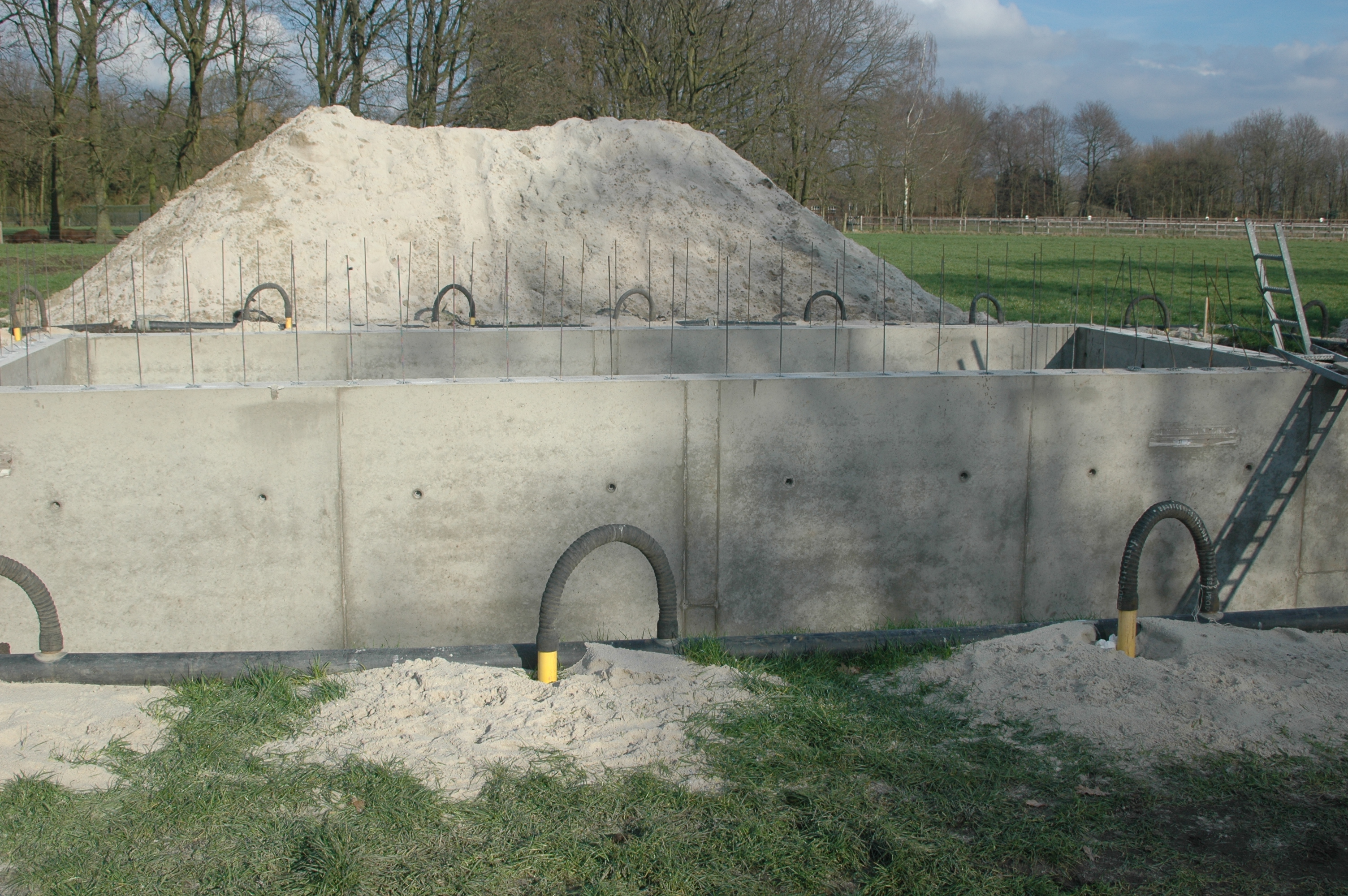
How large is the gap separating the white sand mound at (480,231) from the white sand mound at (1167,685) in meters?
7.99

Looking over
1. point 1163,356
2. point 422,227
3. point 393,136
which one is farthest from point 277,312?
point 1163,356

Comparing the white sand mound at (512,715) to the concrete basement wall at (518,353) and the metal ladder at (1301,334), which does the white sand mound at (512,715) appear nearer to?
the concrete basement wall at (518,353)

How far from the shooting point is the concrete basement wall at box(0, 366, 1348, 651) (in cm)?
476

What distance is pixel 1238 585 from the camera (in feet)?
19.4

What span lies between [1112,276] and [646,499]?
698 inches

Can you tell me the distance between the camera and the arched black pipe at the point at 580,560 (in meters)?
3.44

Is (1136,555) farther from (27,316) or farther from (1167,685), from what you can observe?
(27,316)

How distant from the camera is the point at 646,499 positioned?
5.11 meters

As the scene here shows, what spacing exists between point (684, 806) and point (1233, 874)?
1304 mm

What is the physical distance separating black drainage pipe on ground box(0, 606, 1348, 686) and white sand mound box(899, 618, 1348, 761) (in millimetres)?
142

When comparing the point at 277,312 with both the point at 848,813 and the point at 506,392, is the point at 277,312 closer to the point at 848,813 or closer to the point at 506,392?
the point at 506,392

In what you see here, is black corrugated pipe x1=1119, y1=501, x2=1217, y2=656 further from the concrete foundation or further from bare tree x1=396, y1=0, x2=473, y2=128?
bare tree x1=396, y1=0, x2=473, y2=128

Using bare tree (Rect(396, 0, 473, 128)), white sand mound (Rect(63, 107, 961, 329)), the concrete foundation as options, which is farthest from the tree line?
the concrete foundation

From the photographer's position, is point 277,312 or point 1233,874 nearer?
point 1233,874
